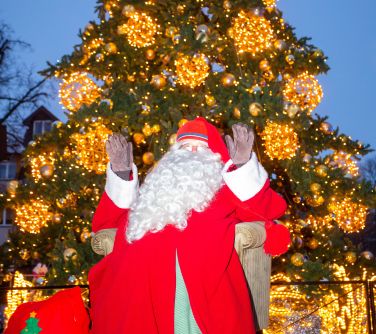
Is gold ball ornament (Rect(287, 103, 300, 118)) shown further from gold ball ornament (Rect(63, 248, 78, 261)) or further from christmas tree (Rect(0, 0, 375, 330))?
gold ball ornament (Rect(63, 248, 78, 261))

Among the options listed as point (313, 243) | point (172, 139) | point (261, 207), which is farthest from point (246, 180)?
point (313, 243)

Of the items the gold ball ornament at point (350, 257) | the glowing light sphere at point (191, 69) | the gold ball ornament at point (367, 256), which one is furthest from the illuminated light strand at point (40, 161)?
the gold ball ornament at point (367, 256)

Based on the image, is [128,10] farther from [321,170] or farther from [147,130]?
[321,170]

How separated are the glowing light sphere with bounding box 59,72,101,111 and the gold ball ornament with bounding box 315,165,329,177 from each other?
2.88 metres

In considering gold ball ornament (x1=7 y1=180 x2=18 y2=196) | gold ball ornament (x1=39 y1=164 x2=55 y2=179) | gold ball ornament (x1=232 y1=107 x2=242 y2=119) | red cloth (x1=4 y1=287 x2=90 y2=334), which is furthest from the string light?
gold ball ornament (x1=232 y1=107 x2=242 y2=119)

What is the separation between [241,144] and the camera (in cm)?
330

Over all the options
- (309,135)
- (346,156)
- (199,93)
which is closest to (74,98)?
(199,93)

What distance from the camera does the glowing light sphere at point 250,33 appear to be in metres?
6.73

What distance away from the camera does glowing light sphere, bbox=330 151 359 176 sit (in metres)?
6.36

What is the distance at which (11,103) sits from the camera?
701 inches

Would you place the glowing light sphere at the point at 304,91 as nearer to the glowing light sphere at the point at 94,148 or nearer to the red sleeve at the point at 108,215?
the glowing light sphere at the point at 94,148

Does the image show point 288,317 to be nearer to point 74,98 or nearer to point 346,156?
point 346,156

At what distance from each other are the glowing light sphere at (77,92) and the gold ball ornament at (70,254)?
1900 mm

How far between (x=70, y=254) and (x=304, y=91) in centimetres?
357
